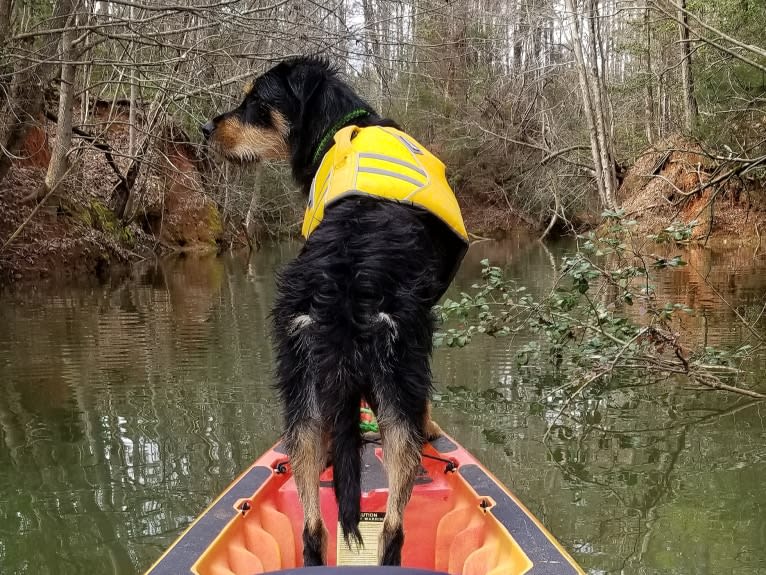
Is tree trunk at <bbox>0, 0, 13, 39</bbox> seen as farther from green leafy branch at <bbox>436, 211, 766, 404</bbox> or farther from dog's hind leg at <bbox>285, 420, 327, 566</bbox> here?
dog's hind leg at <bbox>285, 420, 327, 566</bbox>

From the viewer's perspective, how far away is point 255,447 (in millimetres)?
5254

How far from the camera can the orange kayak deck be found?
2.70 m

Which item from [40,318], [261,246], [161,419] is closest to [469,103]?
[261,246]

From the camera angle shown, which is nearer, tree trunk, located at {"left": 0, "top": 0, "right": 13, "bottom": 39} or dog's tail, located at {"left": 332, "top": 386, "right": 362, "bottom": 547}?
dog's tail, located at {"left": 332, "top": 386, "right": 362, "bottom": 547}

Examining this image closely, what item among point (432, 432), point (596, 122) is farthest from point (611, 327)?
point (596, 122)

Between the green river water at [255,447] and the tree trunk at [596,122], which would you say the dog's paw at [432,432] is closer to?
the green river water at [255,447]

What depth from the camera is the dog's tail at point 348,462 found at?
2.56m

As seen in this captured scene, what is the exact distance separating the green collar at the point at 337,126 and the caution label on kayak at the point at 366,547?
1.72 meters

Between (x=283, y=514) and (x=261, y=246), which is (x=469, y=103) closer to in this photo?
(x=261, y=246)

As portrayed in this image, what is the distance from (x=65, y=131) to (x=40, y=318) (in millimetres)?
3660

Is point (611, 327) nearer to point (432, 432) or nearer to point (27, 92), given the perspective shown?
point (432, 432)

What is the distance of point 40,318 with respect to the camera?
10953mm

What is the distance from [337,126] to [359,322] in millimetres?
1213

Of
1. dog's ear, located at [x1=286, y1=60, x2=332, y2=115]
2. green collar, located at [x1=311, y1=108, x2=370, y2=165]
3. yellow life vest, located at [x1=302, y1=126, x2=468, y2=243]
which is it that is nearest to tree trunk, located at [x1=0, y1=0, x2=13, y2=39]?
dog's ear, located at [x1=286, y1=60, x2=332, y2=115]
